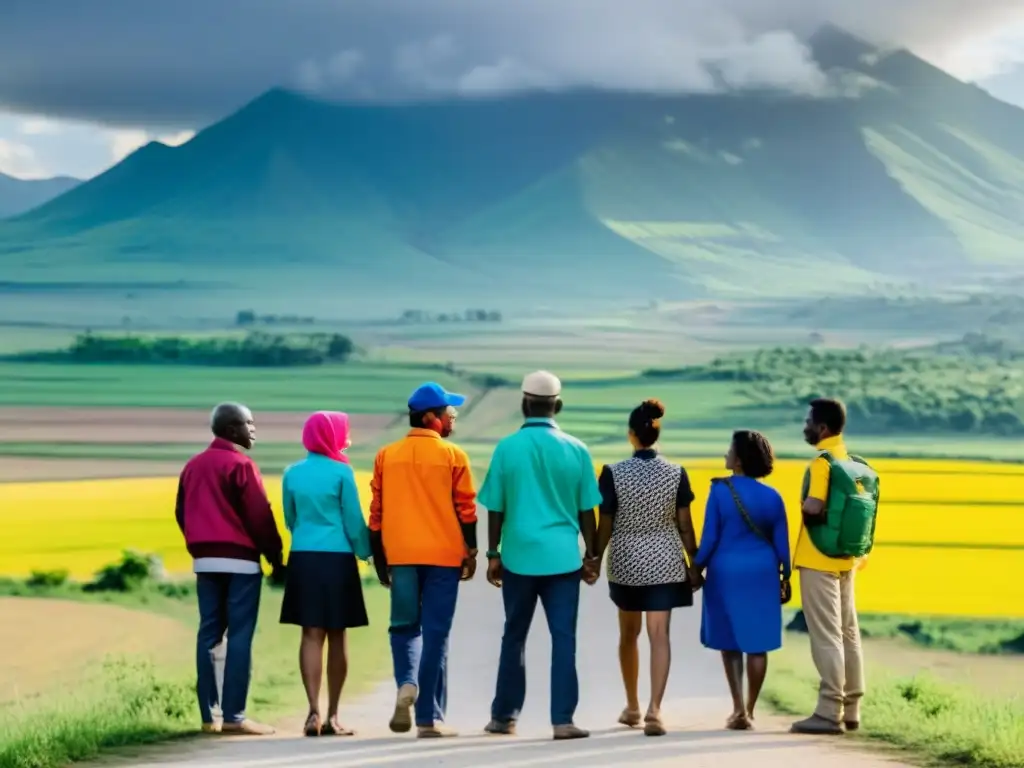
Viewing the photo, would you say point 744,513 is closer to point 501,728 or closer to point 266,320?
point 501,728

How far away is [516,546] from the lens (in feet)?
28.6

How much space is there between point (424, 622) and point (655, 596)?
112 cm

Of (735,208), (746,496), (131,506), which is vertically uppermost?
(735,208)

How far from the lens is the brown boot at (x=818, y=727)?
29.2 ft

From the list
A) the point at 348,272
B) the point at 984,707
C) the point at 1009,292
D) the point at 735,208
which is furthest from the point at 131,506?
the point at 735,208

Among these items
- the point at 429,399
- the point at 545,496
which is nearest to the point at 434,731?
the point at 545,496

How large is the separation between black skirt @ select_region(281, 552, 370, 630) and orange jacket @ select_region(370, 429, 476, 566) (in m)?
0.25

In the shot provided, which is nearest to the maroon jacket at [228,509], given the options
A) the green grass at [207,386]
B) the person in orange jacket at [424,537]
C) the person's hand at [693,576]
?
the person in orange jacket at [424,537]

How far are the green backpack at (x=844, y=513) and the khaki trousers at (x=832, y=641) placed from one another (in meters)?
0.17

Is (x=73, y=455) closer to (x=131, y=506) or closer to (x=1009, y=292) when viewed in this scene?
(x=131, y=506)

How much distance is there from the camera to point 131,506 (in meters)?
33.7

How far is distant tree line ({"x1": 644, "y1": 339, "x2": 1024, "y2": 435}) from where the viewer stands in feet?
201

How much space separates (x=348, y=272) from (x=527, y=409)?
14810 centimetres

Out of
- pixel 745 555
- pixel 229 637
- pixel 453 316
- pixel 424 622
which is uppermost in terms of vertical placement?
pixel 453 316
